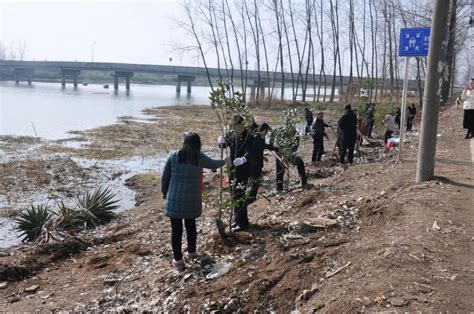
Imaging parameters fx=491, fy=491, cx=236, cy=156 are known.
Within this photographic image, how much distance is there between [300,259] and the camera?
5.38m

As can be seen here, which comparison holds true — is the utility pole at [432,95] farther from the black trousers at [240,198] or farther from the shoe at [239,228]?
the shoe at [239,228]

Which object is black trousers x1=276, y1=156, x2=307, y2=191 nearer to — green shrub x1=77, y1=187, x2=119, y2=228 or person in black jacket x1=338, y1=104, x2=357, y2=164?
person in black jacket x1=338, y1=104, x2=357, y2=164

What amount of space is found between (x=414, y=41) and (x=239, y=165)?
16.6ft

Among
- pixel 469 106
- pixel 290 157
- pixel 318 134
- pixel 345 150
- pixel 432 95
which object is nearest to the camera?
pixel 432 95

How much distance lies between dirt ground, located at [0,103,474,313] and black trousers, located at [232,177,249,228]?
0.85 feet

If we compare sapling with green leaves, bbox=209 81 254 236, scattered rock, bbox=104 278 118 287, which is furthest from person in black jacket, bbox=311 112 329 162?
scattered rock, bbox=104 278 118 287

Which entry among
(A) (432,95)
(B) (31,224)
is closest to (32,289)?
(B) (31,224)

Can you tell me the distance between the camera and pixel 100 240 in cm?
887

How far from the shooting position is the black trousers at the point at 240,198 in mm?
6922

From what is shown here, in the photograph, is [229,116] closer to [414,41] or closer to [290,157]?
[290,157]

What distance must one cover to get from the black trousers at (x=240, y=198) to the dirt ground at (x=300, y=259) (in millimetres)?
258

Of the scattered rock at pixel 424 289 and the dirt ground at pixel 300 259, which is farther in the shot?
the dirt ground at pixel 300 259

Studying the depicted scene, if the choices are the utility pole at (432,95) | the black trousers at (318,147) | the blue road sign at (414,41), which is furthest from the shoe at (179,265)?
the black trousers at (318,147)

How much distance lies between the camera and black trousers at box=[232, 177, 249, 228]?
6.92 meters
